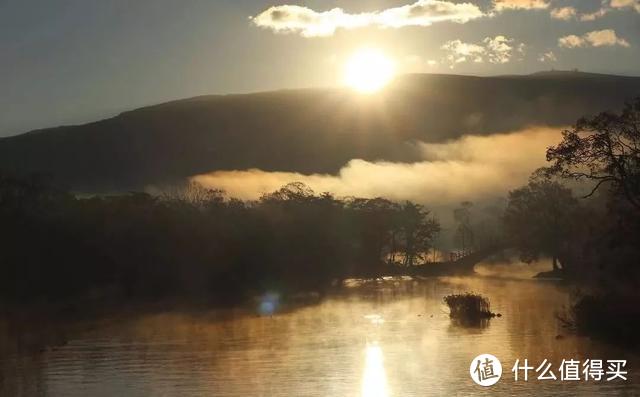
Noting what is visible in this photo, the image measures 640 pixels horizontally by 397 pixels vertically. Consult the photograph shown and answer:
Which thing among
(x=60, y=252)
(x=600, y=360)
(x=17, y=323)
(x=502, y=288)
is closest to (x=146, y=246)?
(x=60, y=252)

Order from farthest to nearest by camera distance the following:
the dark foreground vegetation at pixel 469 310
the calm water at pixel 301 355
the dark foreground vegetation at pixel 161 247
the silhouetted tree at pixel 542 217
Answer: the silhouetted tree at pixel 542 217, the dark foreground vegetation at pixel 161 247, the dark foreground vegetation at pixel 469 310, the calm water at pixel 301 355

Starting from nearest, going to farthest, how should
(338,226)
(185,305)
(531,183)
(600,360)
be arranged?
(600,360) → (185,305) → (531,183) → (338,226)

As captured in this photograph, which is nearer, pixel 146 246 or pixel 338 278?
pixel 146 246

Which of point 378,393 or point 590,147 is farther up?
point 590,147

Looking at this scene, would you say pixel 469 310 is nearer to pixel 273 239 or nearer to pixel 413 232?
pixel 273 239

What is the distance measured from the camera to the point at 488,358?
42406mm

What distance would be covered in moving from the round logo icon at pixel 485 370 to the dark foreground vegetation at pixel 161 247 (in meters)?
43.9

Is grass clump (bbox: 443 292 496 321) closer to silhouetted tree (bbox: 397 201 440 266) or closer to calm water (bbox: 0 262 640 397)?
calm water (bbox: 0 262 640 397)

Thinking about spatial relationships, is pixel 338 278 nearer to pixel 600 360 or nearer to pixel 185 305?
pixel 185 305

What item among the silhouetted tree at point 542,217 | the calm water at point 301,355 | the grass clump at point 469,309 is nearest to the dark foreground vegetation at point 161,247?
the calm water at point 301,355

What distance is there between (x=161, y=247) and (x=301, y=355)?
5129cm

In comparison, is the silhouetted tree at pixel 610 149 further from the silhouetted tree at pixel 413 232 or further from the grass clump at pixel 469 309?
the silhouetted tree at pixel 413 232

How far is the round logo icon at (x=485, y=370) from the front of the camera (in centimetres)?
3631

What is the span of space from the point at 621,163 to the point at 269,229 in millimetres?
63039
